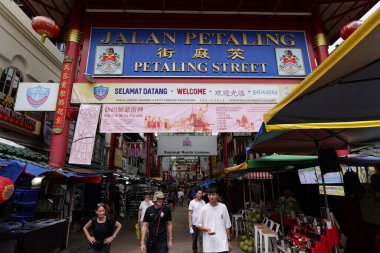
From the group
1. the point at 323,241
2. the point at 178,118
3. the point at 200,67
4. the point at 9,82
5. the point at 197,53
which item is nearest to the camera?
the point at 323,241

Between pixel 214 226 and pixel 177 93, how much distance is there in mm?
7071

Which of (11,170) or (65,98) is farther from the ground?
(65,98)

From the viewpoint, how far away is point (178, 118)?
1032cm

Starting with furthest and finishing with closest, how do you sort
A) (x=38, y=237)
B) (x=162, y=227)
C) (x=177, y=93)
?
(x=177, y=93) < (x=38, y=237) < (x=162, y=227)

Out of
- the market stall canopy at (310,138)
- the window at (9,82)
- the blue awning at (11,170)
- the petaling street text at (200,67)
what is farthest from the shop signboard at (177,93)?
the blue awning at (11,170)

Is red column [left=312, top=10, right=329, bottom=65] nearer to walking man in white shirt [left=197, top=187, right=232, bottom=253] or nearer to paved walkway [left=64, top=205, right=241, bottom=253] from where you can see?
paved walkway [left=64, top=205, right=241, bottom=253]

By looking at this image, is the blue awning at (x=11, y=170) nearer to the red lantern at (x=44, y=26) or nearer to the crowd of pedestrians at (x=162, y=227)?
the crowd of pedestrians at (x=162, y=227)

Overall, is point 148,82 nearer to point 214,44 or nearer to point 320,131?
point 214,44

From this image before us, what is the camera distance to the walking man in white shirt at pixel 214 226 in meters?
4.52

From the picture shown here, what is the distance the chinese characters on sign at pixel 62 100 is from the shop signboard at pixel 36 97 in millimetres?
310

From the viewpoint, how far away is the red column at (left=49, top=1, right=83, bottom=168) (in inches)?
388

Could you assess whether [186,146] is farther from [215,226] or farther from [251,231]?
[215,226]

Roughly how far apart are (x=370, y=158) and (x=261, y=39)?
733 cm

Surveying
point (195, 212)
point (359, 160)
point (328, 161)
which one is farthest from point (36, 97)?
point (359, 160)
